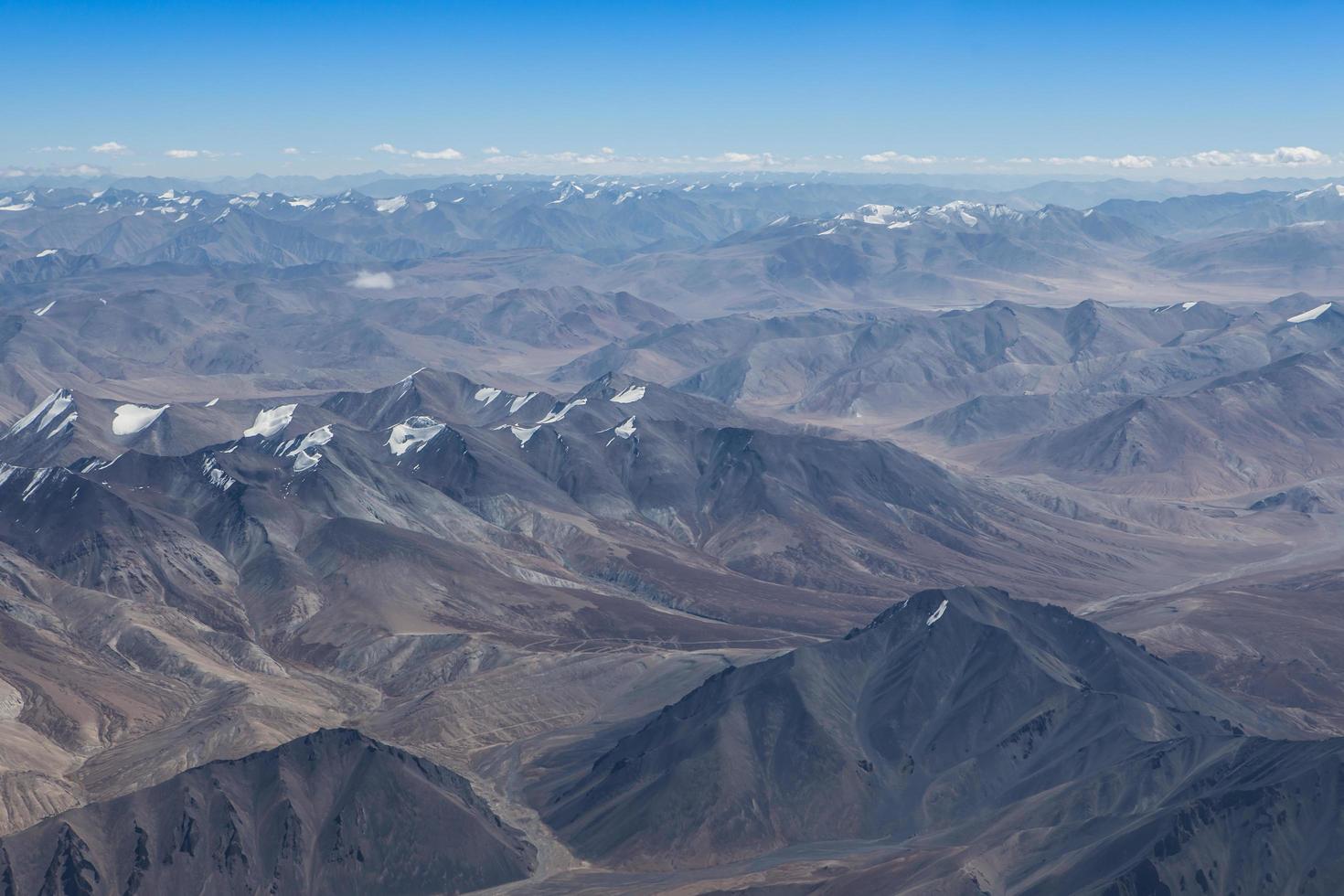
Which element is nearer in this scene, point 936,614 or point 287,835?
point 287,835

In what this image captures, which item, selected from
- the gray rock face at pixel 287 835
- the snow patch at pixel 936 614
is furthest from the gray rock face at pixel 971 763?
the gray rock face at pixel 287 835

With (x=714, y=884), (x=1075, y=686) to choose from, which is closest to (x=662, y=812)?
(x=714, y=884)

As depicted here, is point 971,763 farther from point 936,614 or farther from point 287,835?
point 287,835

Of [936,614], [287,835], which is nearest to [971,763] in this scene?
[936,614]

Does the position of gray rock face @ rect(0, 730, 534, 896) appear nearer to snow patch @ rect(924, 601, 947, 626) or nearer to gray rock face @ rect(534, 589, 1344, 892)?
gray rock face @ rect(534, 589, 1344, 892)

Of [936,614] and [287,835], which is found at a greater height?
[936,614]

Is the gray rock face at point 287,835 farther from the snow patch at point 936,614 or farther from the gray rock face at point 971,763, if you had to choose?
the snow patch at point 936,614

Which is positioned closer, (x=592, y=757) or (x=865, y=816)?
(x=865, y=816)

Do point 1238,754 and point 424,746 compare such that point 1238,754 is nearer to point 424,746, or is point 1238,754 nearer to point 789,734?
point 789,734
